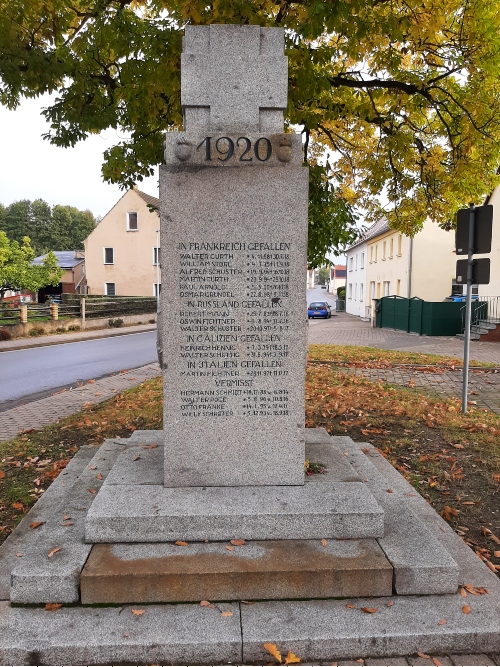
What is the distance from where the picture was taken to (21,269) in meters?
34.4

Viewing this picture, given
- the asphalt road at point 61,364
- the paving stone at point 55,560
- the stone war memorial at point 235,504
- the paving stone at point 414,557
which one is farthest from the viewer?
the asphalt road at point 61,364

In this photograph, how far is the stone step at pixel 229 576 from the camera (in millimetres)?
3047

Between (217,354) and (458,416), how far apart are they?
565 cm

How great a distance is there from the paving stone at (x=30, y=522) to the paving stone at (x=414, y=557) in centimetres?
237

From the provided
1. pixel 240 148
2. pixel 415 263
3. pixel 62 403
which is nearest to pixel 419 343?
pixel 415 263

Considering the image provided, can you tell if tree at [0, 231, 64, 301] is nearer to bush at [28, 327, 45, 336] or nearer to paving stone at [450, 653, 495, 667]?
bush at [28, 327, 45, 336]

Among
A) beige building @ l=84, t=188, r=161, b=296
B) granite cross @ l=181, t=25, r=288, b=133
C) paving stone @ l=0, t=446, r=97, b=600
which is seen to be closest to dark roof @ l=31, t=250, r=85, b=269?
beige building @ l=84, t=188, r=161, b=296

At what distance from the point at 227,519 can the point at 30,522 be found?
1.53 meters

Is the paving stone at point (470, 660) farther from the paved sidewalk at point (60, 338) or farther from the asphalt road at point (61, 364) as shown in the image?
the paved sidewalk at point (60, 338)

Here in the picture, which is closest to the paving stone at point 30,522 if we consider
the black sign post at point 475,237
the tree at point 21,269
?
the black sign post at point 475,237

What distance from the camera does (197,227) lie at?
3773 millimetres

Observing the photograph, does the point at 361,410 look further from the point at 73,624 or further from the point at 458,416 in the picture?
the point at 73,624

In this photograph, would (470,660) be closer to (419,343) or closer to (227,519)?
(227,519)

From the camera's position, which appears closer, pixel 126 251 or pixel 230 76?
pixel 230 76
